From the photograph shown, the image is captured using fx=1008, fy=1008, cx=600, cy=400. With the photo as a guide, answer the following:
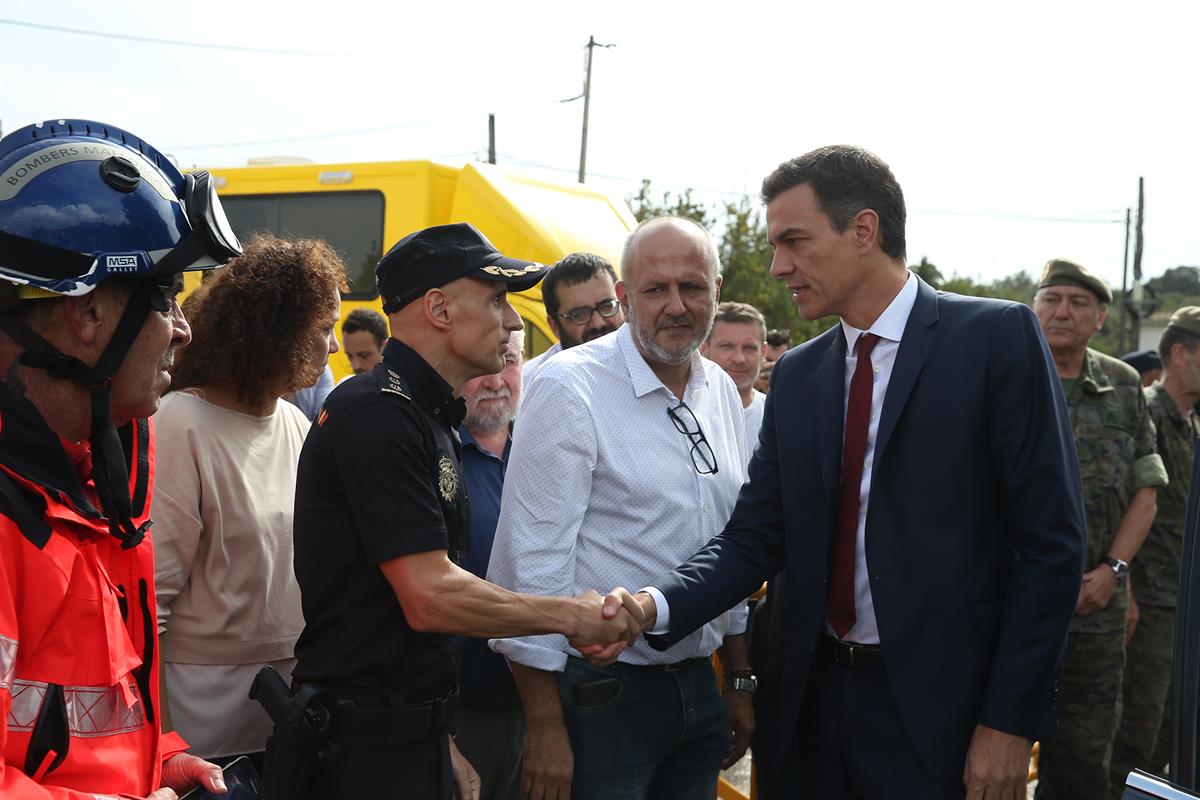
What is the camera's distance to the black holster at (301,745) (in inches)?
94.6

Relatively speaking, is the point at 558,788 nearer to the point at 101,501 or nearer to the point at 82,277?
the point at 101,501

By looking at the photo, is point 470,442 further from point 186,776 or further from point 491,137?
point 491,137

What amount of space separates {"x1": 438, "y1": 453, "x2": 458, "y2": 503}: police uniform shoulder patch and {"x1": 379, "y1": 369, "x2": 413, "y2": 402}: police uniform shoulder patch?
7.3 inches

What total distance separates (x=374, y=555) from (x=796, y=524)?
124 centimetres

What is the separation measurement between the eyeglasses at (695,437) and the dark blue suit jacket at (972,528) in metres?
0.61

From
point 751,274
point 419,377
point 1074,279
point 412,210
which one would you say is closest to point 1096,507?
point 1074,279

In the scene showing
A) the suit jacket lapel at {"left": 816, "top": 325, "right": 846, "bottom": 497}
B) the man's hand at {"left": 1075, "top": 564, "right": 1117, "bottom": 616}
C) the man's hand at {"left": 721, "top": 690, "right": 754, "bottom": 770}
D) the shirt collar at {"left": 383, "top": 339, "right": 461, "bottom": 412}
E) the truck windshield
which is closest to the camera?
the shirt collar at {"left": 383, "top": 339, "right": 461, "bottom": 412}

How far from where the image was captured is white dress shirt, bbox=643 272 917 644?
9.22 ft

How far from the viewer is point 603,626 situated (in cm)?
283

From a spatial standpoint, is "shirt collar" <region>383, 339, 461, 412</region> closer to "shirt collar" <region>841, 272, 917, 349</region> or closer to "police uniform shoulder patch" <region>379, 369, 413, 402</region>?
"police uniform shoulder patch" <region>379, 369, 413, 402</region>

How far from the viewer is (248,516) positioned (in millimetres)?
2930

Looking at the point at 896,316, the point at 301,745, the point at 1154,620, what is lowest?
the point at 1154,620

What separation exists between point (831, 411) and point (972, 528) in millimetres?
508

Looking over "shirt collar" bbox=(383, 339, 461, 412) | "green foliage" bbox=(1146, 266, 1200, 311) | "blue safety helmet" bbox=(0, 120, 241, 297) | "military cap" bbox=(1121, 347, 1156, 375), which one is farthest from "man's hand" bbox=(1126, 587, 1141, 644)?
"green foliage" bbox=(1146, 266, 1200, 311)
